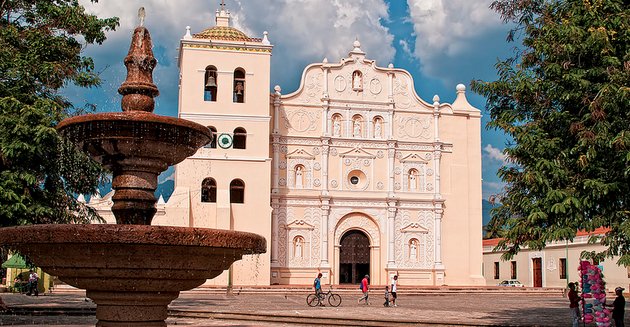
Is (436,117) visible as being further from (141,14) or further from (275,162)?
(141,14)

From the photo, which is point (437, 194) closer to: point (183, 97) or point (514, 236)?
point (183, 97)

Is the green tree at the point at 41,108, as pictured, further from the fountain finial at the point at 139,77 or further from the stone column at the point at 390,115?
the stone column at the point at 390,115

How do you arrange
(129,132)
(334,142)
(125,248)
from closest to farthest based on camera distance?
(125,248) → (129,132) → (334,142)

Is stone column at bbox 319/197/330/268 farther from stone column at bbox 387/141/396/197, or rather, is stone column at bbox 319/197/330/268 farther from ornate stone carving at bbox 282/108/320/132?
ornate stone carving at bbox 282/108/320/132

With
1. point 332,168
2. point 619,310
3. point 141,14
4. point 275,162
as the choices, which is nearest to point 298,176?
point 275,162

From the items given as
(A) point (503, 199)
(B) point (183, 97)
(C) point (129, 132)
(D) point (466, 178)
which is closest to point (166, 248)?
(C) point (129, 132)

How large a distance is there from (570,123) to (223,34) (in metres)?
21.5

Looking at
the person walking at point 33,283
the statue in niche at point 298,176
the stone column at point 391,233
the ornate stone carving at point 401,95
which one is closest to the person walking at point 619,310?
the person walking at point 33,283

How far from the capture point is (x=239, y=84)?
94.9 ft

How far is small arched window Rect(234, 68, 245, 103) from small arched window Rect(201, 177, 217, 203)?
4.23m

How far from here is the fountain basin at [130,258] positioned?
5.38 m

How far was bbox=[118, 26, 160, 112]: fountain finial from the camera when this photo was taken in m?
7.23

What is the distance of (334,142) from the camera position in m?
30.4

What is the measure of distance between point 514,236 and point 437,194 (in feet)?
67.8
